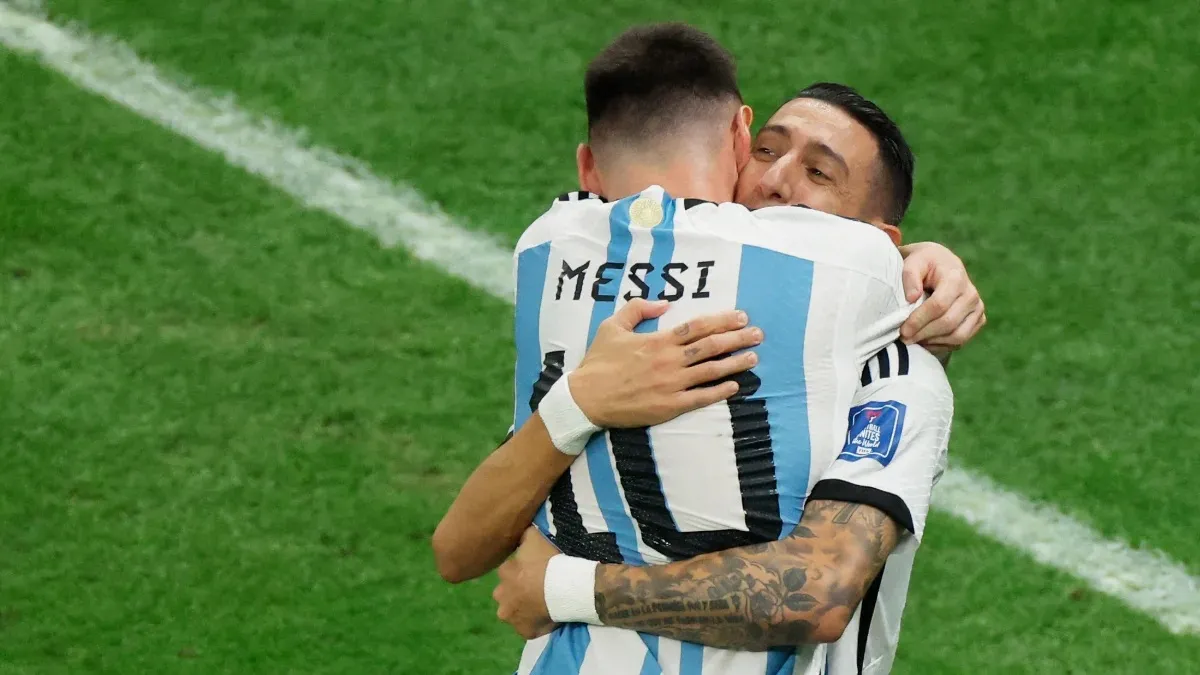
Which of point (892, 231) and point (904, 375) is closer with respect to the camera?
point (904, 375)

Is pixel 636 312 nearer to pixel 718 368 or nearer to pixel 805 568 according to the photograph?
pixel 718 368

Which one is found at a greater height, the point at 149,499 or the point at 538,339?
the point at 538,339

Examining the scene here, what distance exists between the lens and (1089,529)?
4637mm

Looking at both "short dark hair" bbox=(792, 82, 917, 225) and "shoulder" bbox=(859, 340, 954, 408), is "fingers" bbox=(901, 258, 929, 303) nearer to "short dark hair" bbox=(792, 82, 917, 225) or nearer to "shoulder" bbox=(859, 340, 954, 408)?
"shoulder" bbox=(859, 340, 954, 408)

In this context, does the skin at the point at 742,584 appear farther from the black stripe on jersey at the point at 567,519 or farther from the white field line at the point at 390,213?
the white field line at the point at 390,213

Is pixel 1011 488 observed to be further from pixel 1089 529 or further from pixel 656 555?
pixel 656 555

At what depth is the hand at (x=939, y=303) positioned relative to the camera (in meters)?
2.86

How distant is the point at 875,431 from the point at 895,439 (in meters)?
0.04

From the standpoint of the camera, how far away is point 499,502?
2830mm

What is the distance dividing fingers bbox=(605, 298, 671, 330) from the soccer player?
0.9 inches

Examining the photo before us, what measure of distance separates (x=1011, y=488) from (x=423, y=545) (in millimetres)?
1715

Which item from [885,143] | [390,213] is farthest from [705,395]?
[390,213]

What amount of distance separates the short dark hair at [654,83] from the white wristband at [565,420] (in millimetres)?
512

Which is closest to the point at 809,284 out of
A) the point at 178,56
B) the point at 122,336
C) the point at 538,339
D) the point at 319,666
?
the point at 538,339
